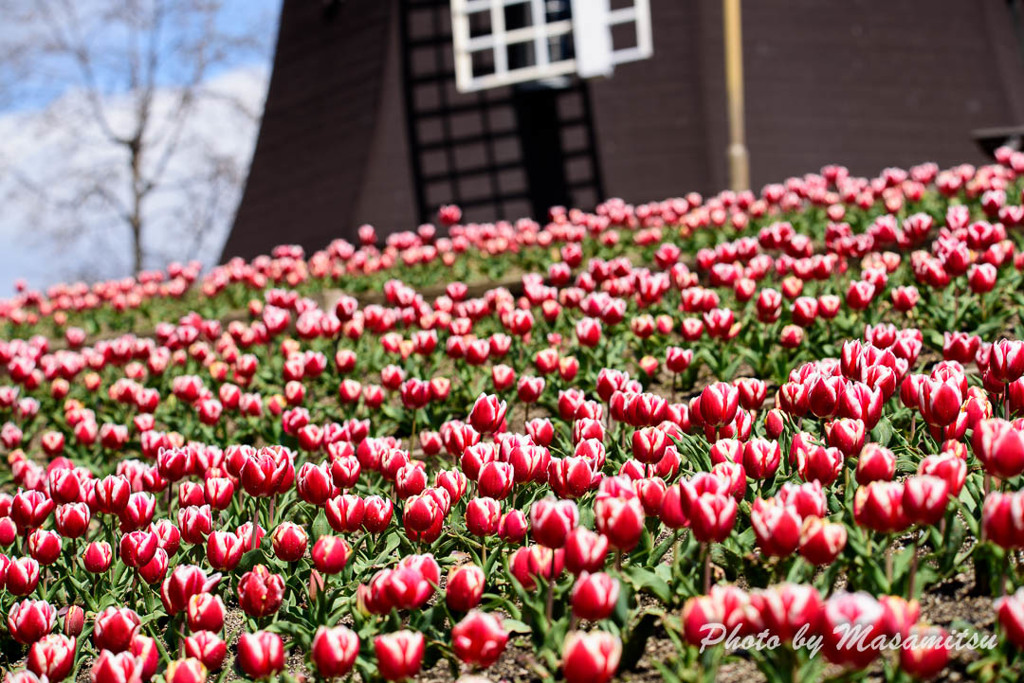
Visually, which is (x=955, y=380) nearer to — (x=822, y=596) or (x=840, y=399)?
(x=840, y=399)

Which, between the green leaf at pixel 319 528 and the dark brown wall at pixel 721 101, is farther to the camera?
the dark brown wall at pixel 721 101

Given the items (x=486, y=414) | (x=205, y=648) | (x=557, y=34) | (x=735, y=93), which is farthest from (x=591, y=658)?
(x=557, y=34)

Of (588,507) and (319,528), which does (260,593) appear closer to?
(319,528)

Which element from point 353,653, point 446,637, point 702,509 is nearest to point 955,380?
point 702,509

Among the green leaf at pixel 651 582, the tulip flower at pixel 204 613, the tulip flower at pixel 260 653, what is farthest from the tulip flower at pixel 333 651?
the green leaf at pixel 651 582

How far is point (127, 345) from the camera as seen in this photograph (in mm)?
6898

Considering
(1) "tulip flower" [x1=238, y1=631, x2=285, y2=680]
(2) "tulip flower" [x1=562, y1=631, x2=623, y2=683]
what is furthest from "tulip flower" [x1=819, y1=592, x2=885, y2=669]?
(1) "tulip flower" [x1=238, y1=631, x2=285, y2=680]

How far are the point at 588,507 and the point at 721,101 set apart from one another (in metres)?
12.4

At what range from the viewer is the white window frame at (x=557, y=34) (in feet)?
42.7

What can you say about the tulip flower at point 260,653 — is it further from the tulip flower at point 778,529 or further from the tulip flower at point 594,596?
the tulip flower at point 778,529

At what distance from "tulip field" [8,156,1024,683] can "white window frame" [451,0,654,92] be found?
7171mm

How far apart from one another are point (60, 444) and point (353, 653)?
329 cm

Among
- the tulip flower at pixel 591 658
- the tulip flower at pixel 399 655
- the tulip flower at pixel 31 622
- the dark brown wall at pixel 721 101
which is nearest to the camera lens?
the tulip flower at pixel 591 658

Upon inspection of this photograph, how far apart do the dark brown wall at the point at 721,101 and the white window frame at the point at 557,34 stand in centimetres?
161
